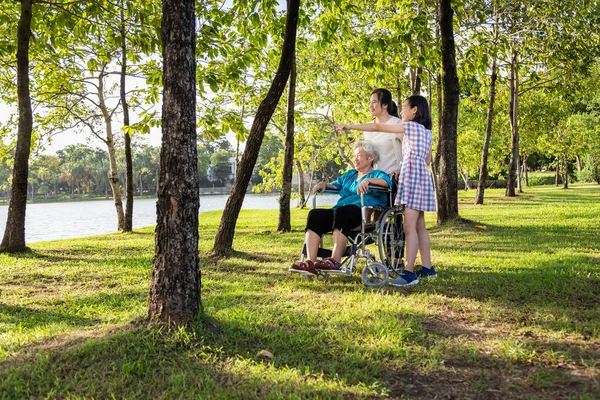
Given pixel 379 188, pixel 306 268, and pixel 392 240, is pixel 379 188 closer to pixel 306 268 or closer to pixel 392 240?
pixel 392 240

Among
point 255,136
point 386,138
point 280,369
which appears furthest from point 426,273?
point 255,136

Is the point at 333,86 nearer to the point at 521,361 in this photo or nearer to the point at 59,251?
the point at 59,251

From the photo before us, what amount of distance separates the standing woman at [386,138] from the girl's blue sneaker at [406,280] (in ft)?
3.68

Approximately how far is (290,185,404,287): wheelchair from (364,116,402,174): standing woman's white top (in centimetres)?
38

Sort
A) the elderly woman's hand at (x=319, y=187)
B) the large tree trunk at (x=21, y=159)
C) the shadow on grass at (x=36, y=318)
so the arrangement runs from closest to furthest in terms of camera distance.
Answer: the shadow on grass at (x=36, y=318), the elderly woman's hand at (x=319, y=187), the large tree trunk at (x=21, y=159)

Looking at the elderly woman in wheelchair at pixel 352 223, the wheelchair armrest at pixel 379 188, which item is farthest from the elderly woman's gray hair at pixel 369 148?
the wheelchair armrest at pixel 379 188

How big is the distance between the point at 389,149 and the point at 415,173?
56 centimetres

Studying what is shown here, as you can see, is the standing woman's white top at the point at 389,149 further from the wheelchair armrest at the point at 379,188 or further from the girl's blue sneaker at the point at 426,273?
the girl's blue sneaker at the point at 426,273

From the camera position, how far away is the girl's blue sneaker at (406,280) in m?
4.94

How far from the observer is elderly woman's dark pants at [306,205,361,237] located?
519cm

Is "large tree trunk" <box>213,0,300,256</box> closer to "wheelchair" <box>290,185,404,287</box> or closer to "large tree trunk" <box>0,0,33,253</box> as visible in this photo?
"wheelchair" <box>290,185,404,287</box>

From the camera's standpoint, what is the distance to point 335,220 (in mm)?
5227

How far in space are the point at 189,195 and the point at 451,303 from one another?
2.44 meters

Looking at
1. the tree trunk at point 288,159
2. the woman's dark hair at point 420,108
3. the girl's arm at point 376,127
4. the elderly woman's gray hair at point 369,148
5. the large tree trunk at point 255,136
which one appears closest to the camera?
the girl's arm at point 376,127
